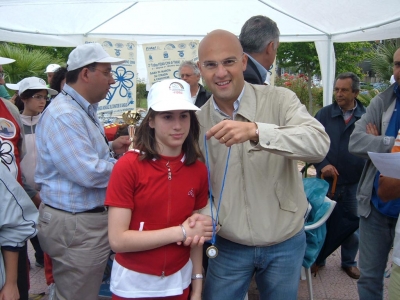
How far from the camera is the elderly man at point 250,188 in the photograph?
1.69 metres

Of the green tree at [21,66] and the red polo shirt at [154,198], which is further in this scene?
the green tree at [21,66]

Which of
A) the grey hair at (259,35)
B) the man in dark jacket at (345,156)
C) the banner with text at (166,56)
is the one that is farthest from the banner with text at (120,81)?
the grey hair at (259,35)

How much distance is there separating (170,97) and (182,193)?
44 cm

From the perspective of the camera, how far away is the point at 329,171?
12.1ft

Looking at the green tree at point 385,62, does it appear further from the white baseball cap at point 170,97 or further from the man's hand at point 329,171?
the white baseball cap at point 170,97

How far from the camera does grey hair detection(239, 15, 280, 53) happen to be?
8.07 ft

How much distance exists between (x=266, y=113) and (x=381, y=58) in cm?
975

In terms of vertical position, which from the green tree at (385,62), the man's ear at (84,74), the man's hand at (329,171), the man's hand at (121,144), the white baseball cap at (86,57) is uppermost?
the green tree at (385,62)

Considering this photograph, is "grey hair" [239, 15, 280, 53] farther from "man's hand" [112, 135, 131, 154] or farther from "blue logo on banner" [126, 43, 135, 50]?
"blue logo on banner" [126, 43, 135, 50]

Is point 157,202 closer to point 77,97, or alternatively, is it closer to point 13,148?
point 77,97

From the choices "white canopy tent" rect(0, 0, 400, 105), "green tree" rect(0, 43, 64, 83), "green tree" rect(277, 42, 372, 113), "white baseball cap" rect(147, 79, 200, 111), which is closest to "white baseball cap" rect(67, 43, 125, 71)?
"white baseball cap" rect(147, 79, 200, 111)

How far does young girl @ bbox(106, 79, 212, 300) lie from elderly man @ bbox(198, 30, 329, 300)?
0.47ft

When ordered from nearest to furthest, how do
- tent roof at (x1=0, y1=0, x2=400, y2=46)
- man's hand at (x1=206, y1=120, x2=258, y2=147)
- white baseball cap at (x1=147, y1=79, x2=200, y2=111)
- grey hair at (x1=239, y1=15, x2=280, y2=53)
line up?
man's hand at (x1=206, y1=120, x2=258, y2=147) → white baseball cap at (x1=147, y1=79, x2=200, y2=111) → grey hair at (x1=239, y1=15, x2=280, y2=53) → tent roof at (x1=0, y1=0, x2=400, y2=46)

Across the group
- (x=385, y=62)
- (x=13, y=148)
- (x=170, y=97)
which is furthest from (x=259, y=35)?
(x=385, y=62)
